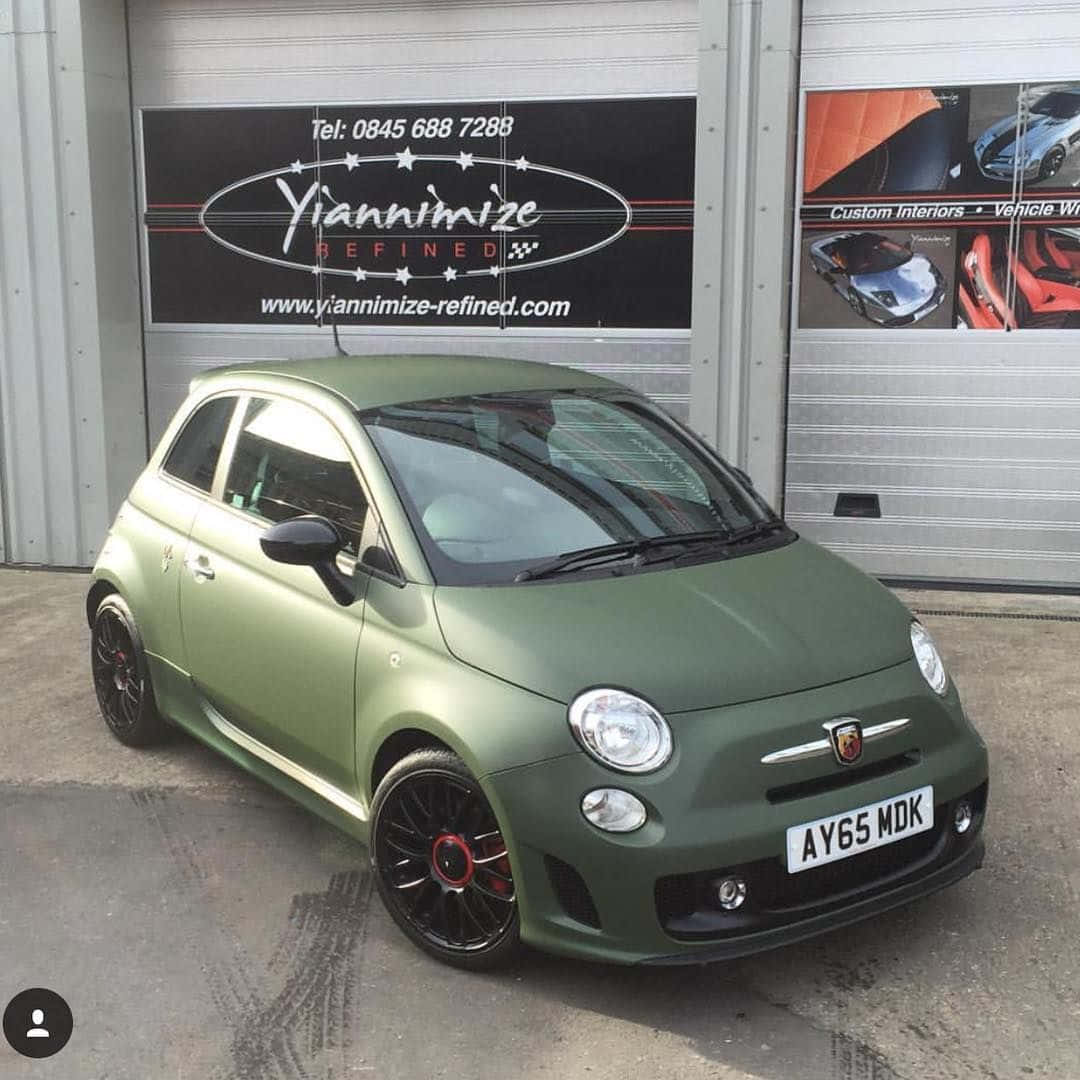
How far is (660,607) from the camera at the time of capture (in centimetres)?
353

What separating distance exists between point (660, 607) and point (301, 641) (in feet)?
3.65

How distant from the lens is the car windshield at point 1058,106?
273 inches

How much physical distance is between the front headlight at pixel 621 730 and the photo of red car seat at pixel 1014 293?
4.86m

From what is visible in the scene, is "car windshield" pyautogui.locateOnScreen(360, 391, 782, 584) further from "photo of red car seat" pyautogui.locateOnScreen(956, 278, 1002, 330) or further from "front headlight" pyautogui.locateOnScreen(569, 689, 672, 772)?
"photo of red car seat" pyautogui.locateOnScreen(956, 278, 1002, 330)

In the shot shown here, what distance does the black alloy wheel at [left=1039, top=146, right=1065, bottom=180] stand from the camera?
697cm

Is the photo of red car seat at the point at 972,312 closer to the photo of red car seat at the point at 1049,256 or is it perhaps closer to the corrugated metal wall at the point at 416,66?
the photo of red car seat at the point at 1049,256

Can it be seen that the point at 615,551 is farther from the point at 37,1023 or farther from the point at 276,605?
the point at 37,1023

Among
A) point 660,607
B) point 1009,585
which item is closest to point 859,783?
point 660,607

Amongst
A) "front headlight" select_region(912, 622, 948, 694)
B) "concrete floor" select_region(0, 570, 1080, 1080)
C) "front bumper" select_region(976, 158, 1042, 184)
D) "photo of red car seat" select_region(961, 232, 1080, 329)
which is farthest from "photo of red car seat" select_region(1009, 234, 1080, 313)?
"front headlight" select_region(912, 622, 948, 694)

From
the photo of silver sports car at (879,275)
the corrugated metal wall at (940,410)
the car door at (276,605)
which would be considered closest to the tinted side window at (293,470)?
the car door at (276,605)

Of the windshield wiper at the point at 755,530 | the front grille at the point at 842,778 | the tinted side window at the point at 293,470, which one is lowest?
the front grille at the point at 842,778

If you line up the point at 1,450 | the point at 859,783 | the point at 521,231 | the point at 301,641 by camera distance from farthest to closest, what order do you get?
the point at 1,450 → the point at 521,231 → the point at 301,641 → the point at 859,783

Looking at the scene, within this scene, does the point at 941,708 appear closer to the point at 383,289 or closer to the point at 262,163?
the point at 383,289

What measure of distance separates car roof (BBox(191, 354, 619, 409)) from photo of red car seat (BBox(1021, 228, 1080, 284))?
11.3 ft
